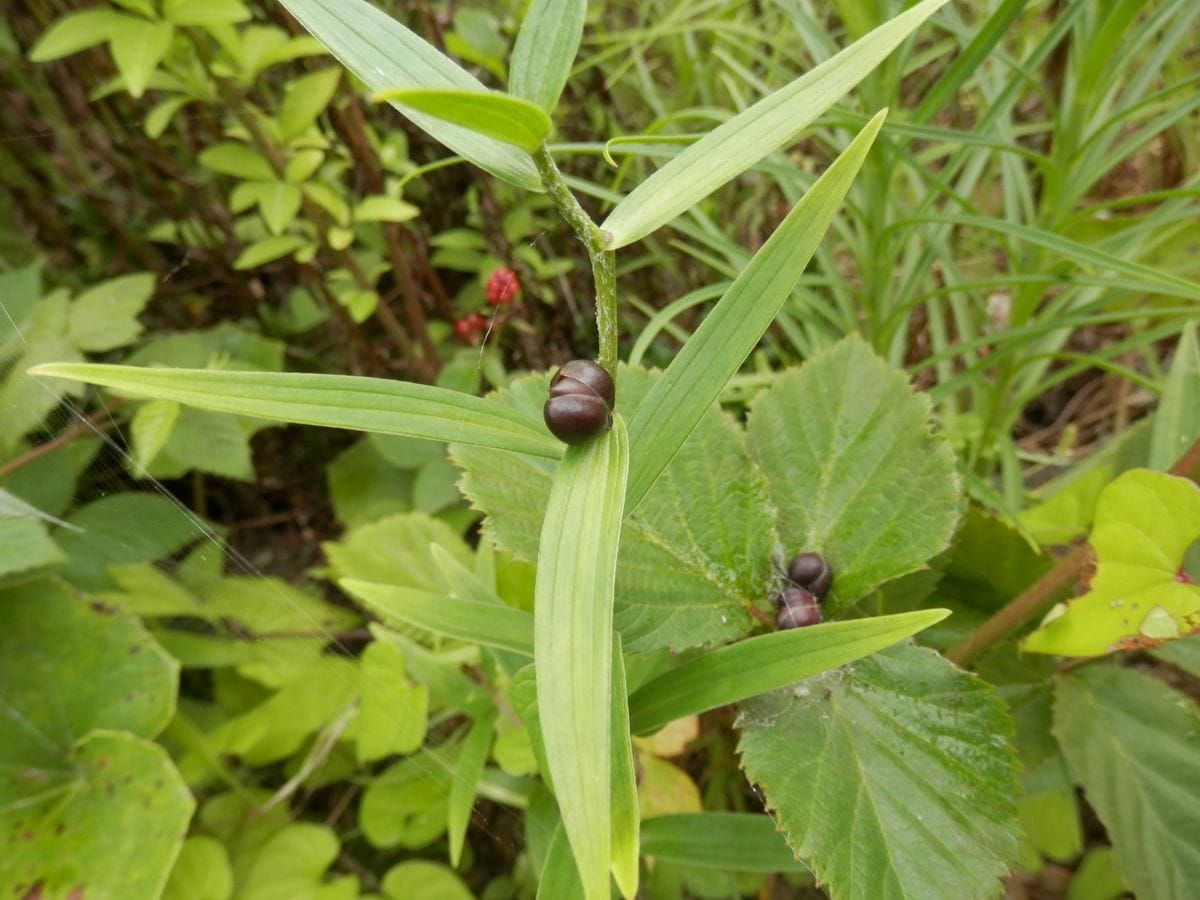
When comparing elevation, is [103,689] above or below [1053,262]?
below

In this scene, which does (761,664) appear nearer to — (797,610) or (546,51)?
(797,610)

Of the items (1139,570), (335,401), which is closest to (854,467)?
(1139,570)

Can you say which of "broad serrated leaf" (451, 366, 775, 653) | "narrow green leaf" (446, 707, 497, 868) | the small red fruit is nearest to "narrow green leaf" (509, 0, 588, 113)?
"broad serrated leaf" (451, 366, 775, 653)

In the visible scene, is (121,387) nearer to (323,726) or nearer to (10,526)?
(10,526)

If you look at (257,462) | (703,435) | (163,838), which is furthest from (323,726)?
(703,435)

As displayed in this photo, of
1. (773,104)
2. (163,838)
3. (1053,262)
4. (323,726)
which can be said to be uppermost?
(773,104)
